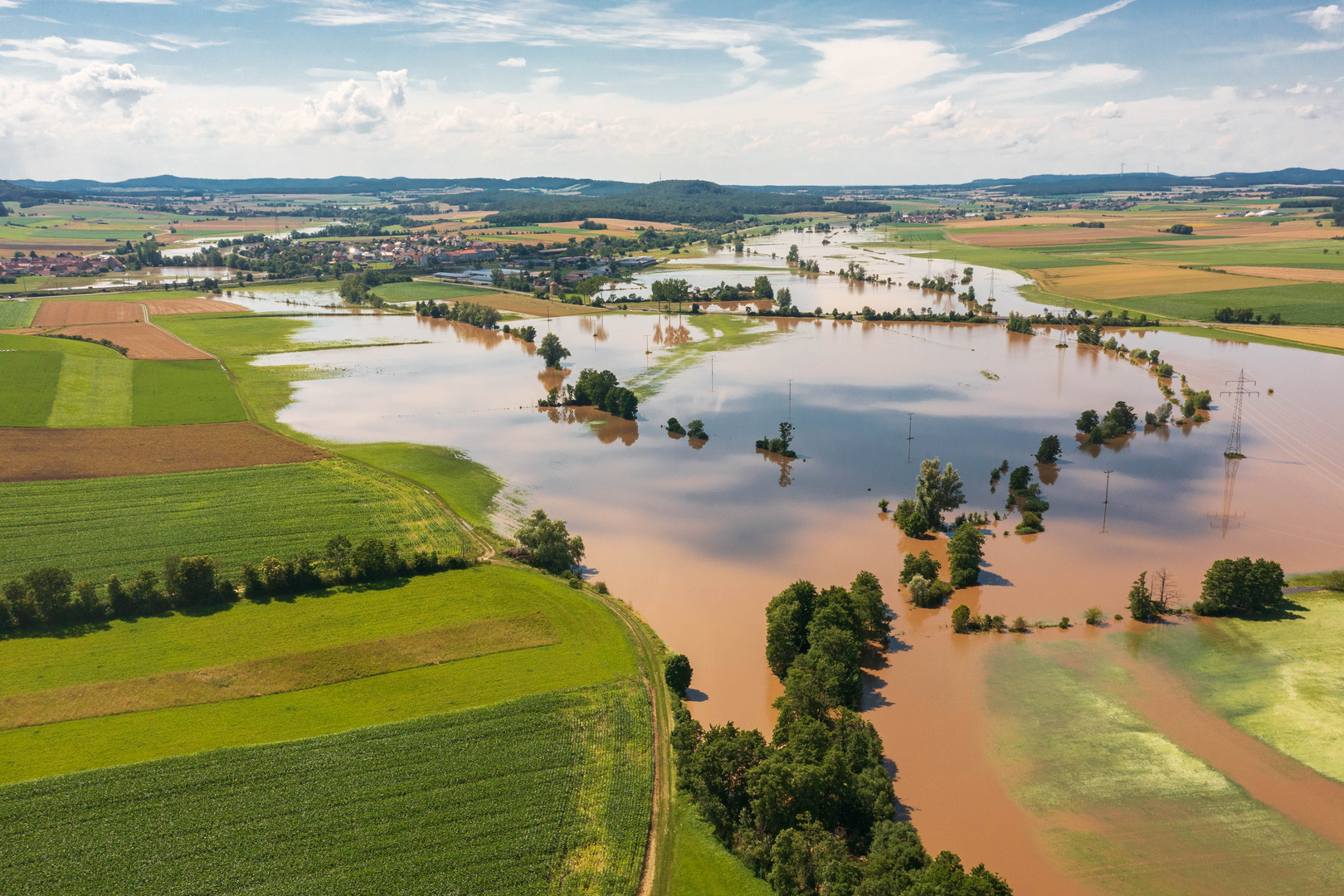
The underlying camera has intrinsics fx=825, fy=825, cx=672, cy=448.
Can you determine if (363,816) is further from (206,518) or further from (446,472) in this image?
(446,472)

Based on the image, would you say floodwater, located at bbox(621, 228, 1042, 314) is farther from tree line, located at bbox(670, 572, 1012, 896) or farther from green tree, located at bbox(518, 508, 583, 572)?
tree line, located at bbox(670, 572, 1012, 896)

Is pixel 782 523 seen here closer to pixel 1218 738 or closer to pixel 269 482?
pixel 1218 738

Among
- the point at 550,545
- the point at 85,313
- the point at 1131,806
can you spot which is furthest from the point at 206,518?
the point at 85,313

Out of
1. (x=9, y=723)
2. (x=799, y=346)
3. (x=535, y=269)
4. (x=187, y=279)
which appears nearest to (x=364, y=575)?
(x=9, y=723)

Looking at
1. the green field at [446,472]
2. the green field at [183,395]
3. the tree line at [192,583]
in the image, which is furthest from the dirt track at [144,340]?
the tree line at [192,583]

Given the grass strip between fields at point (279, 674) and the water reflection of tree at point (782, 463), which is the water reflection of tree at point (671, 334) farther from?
the grass strip between fields at point (279, 674)
